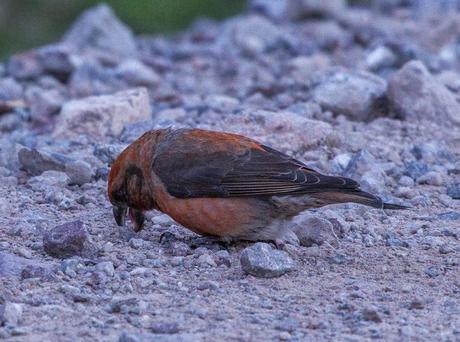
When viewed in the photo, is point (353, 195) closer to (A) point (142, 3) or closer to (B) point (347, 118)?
(B) point (347, 118)

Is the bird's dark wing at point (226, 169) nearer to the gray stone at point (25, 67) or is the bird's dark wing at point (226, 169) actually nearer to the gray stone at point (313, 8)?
the gray stone at point (25, 67)

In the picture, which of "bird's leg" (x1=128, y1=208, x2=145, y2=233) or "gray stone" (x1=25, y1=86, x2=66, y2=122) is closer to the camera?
"bird's leg" (x1=128, y1=208, x2=145, y2=233)

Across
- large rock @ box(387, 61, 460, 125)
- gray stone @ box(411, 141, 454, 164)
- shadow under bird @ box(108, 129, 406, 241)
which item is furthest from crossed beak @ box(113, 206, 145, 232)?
large rock @ box(387, 61, 460, 125)

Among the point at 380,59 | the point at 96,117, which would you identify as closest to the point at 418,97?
the point at 96,117

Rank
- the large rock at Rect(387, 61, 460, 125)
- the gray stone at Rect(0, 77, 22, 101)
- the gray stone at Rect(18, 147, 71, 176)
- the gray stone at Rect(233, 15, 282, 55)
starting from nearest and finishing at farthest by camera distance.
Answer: the gray stone at Rect(18, 147, 71, 176) → the large rock at Rect(387, 61, 460, 125) → the gray stone at Rect(0, 77, 22, 101) → the gray stone at Rect(233, 15, 282, 55)

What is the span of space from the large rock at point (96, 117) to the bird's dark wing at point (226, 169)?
2226 mm

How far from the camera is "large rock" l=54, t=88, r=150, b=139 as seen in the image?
9.62m

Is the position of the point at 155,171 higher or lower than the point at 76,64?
higher

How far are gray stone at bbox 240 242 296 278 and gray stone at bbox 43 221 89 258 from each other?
2.93 ft

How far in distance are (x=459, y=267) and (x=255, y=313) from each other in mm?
1422

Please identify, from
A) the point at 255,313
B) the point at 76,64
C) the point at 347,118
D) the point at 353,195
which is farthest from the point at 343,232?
the point at 76,64

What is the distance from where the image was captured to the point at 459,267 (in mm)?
6707

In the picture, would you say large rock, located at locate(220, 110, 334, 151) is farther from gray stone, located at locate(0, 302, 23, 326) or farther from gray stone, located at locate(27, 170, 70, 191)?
gray stone, located at locate(0, 302, 23, 326)

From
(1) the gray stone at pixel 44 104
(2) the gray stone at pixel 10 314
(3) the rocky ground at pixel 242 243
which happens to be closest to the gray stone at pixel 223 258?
(3) the rocky ground at pixel 242 243
